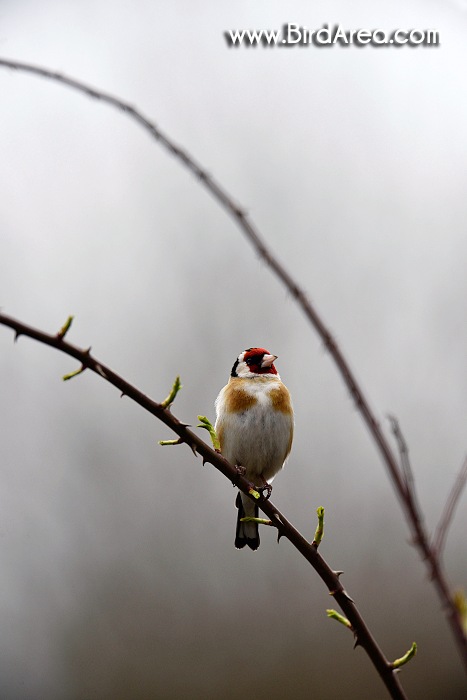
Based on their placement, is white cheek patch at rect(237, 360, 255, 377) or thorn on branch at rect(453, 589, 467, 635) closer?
thorn on branch at rect(453, 589, 467, 635)

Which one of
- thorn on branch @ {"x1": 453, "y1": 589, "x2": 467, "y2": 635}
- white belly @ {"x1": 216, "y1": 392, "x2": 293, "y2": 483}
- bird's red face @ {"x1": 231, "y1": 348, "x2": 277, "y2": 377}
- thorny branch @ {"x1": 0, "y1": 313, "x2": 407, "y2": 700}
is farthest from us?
bird's red face @ {"x1": 231, "y1": 348, "x2": 277, "y2": 377}

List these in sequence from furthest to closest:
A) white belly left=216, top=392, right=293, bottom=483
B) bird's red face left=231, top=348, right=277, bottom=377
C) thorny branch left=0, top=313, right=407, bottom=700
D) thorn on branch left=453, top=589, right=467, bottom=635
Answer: bird's red face left=231, top=348, right=277, bottom=377, white belly left=216, top=392, right=293, bottom=483, thorny branch left=0, top=313, right=407, bottom=700, thorn on branch left=453, top=589, right=467, bottom=635

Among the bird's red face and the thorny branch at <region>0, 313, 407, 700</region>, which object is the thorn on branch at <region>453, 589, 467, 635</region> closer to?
the thorny branch at <region>0, 313, 407, 700</region>

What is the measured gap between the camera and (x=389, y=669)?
1.37 m

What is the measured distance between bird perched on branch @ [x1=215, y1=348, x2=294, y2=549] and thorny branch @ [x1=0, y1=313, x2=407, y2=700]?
6.72 feet

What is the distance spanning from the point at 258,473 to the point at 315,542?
7.64 feet

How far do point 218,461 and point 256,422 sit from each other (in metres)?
2.23

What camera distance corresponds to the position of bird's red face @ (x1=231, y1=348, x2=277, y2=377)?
13.5 ft

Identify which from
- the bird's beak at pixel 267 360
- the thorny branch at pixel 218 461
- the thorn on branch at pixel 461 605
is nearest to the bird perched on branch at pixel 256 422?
the bird's beak at pixel 267 360

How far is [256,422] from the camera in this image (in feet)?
12.9

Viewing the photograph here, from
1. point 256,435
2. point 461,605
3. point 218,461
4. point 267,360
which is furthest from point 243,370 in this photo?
point 461,605

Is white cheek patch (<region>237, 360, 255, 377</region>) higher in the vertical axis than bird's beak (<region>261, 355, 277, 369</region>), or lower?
lower

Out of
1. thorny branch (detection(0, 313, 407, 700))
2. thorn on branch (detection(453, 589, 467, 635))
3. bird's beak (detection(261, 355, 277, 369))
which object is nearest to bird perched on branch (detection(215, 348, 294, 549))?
bird's beak (detection(261, 355, 277, 369))

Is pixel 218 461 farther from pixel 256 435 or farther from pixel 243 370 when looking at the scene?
pixel 243 370
